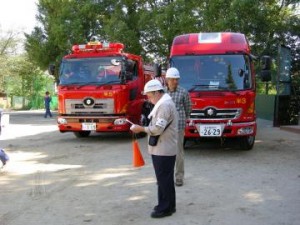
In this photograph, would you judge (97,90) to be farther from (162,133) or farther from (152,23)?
(152,23)

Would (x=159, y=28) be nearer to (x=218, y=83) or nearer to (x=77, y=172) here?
(x=218, y=83)

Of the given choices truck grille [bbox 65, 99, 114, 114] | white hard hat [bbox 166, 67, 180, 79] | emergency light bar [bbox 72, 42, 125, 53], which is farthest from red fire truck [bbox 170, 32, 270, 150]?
emergency light bar [bbox 72, 42, 125, 53]

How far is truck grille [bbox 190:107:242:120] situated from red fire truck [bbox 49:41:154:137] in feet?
11.7

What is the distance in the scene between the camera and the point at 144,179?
28.2 feet

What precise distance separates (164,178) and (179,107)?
7.39 ft

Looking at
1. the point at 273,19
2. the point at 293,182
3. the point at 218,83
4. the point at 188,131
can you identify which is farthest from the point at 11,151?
the point at 273,19

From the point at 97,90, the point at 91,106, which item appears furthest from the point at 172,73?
the point at 91,106

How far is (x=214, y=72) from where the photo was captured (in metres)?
11.0

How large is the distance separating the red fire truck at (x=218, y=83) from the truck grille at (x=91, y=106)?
2932mm

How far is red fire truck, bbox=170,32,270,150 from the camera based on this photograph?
1055 centimetres

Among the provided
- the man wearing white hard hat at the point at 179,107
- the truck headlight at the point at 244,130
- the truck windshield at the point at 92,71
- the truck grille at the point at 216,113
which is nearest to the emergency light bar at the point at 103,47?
the truck windshield at the point at 92,71

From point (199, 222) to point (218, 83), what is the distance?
215 inches

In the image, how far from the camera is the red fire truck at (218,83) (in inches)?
416

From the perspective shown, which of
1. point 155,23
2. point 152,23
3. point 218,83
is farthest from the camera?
point 152,23
